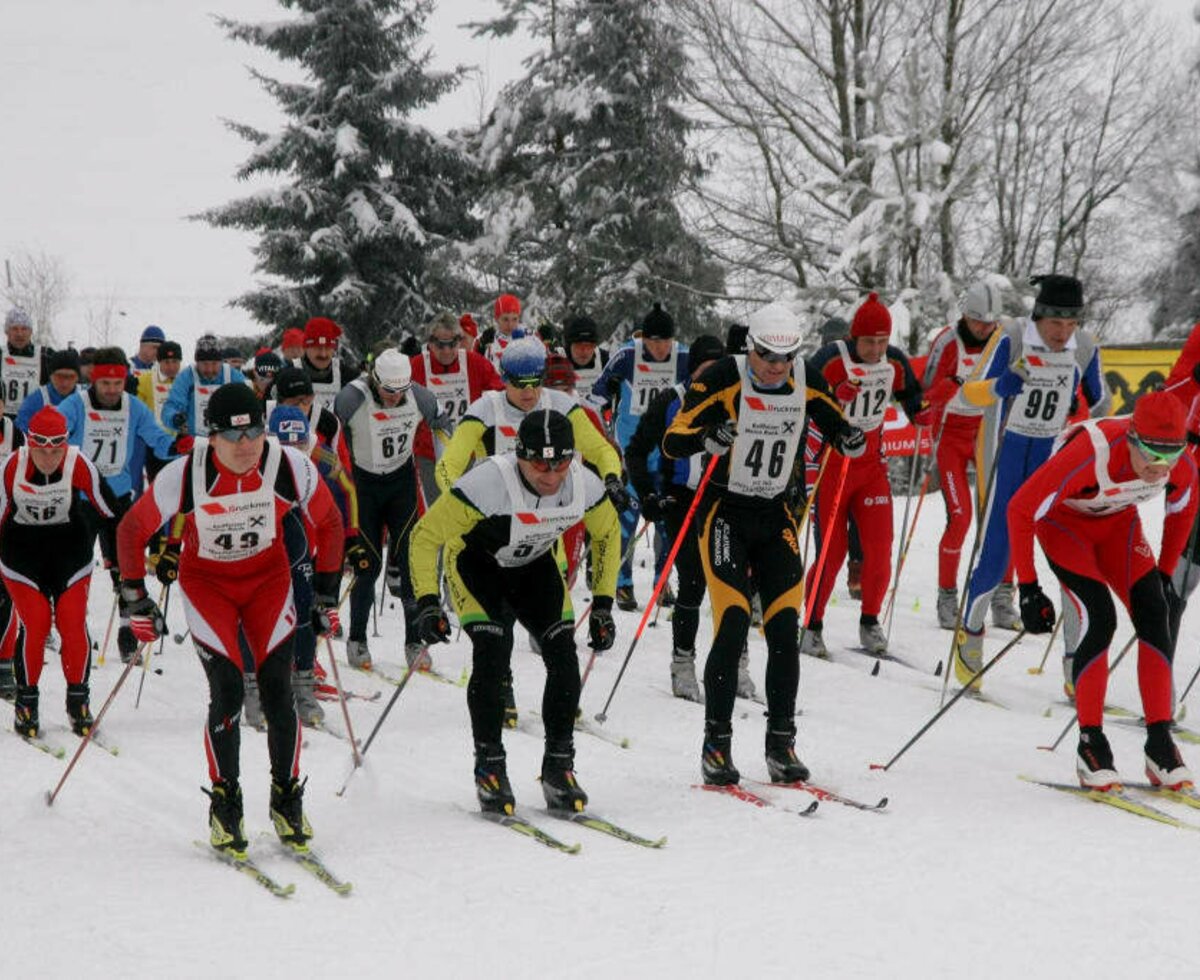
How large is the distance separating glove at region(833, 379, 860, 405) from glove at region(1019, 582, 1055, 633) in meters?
3.24

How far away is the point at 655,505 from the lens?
23.6 feet

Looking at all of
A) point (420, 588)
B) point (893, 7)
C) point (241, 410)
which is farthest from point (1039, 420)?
point (893, 7)

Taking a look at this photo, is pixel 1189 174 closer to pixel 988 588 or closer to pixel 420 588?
pixel 988 588

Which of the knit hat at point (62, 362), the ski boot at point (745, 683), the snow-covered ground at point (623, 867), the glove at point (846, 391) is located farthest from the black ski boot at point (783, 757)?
the knit hat at point (62, 362)

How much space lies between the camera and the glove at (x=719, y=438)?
5.78m

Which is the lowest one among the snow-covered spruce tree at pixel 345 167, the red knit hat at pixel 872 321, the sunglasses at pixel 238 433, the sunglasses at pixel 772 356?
the sunglasses at pixel 238 433

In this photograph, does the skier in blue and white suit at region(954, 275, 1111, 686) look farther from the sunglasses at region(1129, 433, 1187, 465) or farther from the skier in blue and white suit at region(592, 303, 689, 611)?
the skier in blue and white suit at region(592, 303, 689, 611)

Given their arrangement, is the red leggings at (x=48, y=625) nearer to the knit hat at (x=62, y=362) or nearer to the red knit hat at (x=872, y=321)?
the knit hat at (x=62, y=362)

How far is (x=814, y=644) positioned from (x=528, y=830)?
397 centimetres

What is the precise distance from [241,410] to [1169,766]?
429cm

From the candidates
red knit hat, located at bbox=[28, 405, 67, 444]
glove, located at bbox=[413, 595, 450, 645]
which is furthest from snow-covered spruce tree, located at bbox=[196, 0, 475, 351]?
glove, located at bbox=[413, 595, 450, 645]

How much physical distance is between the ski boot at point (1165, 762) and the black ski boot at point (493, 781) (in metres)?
2.87

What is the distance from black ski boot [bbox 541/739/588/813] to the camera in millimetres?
5566

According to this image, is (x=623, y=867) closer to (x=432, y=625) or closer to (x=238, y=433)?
(x=432, y=625)
